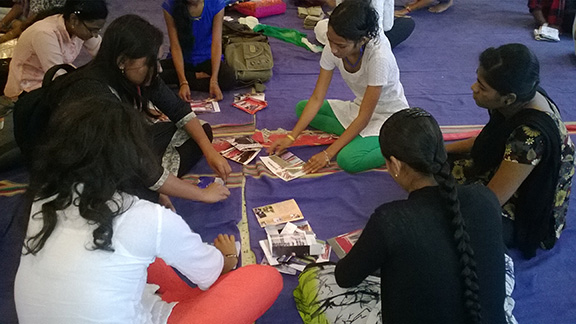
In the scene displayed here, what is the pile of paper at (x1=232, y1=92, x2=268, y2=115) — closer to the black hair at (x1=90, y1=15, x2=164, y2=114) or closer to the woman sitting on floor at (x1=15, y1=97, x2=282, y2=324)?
the black hair at (x1=90, y1=15, x2=164, y2=114)

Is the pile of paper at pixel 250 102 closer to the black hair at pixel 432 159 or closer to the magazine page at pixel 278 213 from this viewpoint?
the magazine page at pixel 278 213

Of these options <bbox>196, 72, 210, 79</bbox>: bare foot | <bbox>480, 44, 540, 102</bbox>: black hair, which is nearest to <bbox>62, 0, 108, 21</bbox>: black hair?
<bbox>196, 72, 210, 79</bbox>: bare foot

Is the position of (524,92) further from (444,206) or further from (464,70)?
(464,70)

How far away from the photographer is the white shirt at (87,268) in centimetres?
120

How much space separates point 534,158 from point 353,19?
105cm

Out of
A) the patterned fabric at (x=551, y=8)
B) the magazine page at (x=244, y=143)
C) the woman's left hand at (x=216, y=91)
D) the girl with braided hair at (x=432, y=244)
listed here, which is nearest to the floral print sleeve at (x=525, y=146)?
the girl with braided hair at (x=432, y=244)

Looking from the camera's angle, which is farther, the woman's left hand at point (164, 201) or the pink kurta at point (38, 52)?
the pink kurta at point (38, 52)

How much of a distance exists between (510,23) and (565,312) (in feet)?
12.8

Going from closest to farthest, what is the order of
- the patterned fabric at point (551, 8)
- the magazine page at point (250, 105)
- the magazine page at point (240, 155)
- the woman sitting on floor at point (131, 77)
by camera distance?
1. the woman sitting on floor at point (131, 77)
2. the magazine page at point (240, 155)
3. the magazine page at point (250, 105)
4. the patterned fabric at point (551, 8)

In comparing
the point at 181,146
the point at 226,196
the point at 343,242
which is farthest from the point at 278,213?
the point at 181,146

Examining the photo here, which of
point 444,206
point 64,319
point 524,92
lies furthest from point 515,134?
point 64,319

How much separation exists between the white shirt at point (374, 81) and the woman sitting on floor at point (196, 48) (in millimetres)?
975

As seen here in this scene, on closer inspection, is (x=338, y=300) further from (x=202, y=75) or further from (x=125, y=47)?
(x=202, y=75)

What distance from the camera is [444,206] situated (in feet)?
4.25
